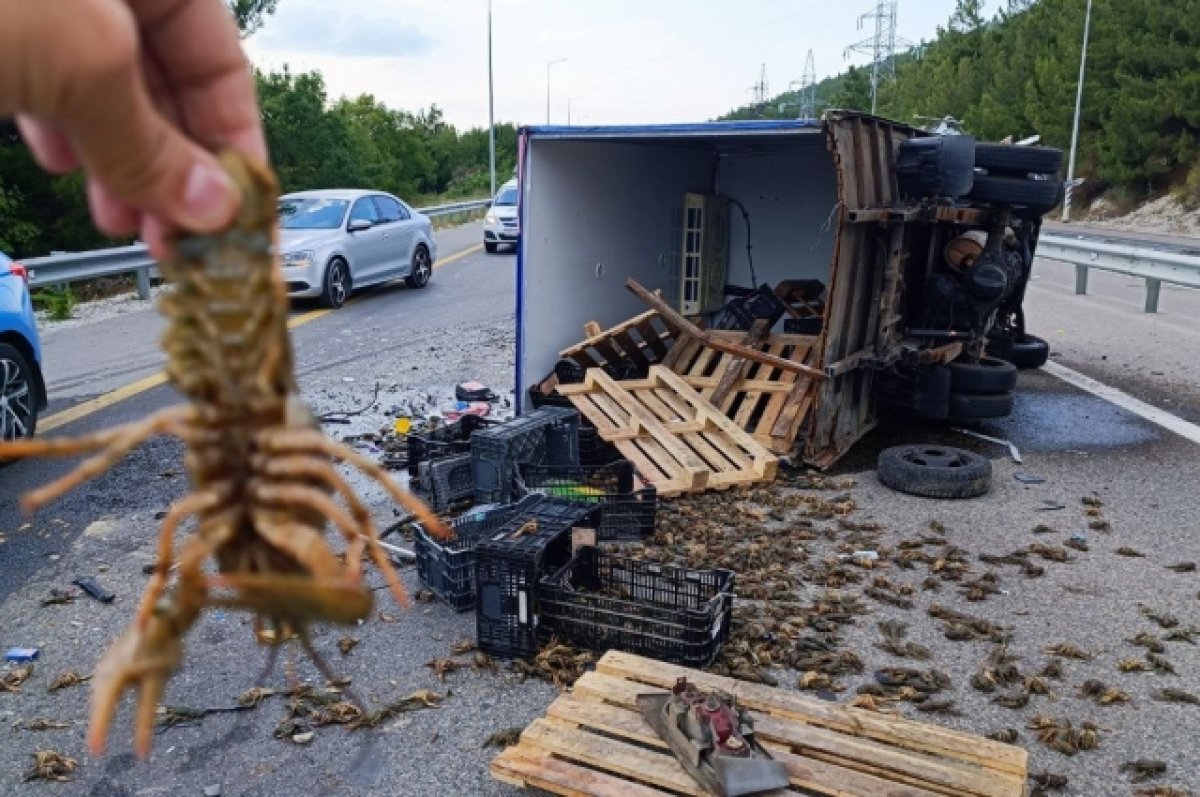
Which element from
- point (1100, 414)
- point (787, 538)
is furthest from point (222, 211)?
point (1100, 414)

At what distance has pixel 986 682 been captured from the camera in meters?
4.67

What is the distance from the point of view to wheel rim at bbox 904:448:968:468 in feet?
24.9

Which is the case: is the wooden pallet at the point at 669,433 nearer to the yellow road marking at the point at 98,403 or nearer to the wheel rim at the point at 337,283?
the yellow road marking at the point at 98,403

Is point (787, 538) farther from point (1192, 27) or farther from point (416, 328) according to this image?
point (1192, 27)

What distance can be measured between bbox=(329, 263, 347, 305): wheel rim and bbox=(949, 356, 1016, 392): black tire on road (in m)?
10.8

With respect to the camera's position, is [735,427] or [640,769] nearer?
[640,769]

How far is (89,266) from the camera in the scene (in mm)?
14719

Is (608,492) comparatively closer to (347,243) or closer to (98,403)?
(98,403)

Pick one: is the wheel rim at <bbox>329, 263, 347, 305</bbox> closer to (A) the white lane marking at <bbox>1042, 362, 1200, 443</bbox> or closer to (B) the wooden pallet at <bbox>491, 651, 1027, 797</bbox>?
(A) the white lane marking at <bbox>1042, 362, 1200, 443</bbox>

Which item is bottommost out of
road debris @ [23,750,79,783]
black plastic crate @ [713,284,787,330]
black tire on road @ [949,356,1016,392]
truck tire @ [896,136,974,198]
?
road debris @ [23,750,79,783]

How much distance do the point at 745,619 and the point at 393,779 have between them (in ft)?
7.27

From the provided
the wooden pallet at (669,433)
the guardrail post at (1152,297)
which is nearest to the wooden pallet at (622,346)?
the wooden pallet at (669,433)

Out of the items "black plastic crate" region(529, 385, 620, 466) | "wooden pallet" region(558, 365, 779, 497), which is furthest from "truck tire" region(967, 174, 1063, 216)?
"black plastic crate" region(529, 385, 620, 466)

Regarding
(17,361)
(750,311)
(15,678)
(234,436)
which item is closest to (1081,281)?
(750,311)
